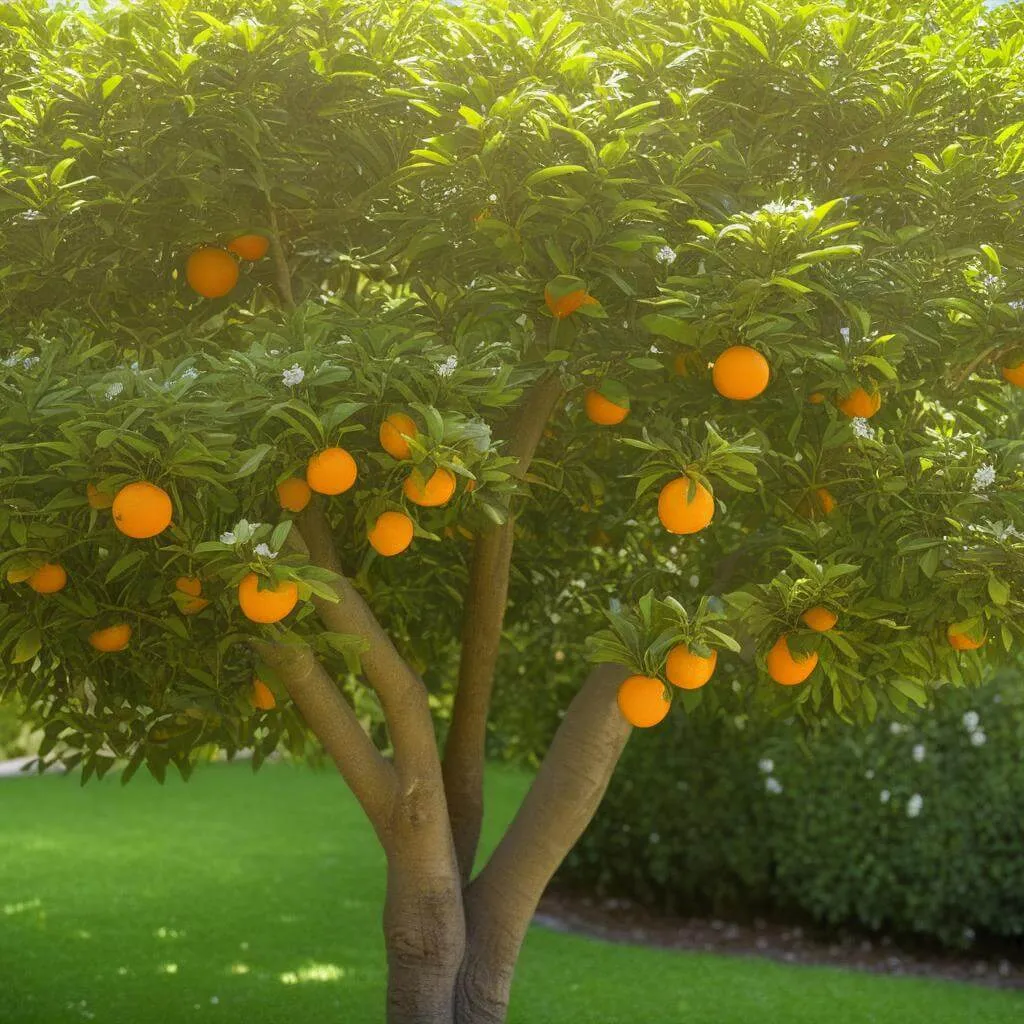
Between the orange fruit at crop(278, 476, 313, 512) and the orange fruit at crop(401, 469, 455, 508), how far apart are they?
350 millimetres

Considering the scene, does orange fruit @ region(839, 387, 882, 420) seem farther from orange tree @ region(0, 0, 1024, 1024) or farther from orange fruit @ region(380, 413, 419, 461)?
orange fruit @ region(380, 413, 419, 461)

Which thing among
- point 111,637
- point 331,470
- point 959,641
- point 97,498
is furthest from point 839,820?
point 97,498

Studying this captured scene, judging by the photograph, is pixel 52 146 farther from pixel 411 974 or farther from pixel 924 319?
pixel 411 974

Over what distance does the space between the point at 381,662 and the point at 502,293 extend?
1.28m

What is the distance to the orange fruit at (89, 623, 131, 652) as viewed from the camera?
382 cm

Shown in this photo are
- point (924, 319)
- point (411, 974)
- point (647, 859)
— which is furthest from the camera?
point (647, 859)

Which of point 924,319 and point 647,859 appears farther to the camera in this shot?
point 647,859

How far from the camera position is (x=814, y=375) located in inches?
150

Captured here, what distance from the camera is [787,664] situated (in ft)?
12.1

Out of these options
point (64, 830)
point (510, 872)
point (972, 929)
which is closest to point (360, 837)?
point (64, 830)

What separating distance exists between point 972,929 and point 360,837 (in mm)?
5106

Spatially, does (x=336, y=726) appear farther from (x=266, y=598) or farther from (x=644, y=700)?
(x=266, y=598)

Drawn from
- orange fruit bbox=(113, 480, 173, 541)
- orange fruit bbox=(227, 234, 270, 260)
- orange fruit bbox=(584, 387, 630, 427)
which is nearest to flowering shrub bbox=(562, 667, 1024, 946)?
orange fruit bbox=(584, 387, 630, 427)

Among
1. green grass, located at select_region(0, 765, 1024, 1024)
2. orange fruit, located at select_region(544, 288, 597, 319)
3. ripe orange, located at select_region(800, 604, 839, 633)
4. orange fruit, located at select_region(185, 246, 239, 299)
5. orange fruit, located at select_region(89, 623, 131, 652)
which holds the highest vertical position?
orange fruit, located at select_region(185, 246, 239, 299)
